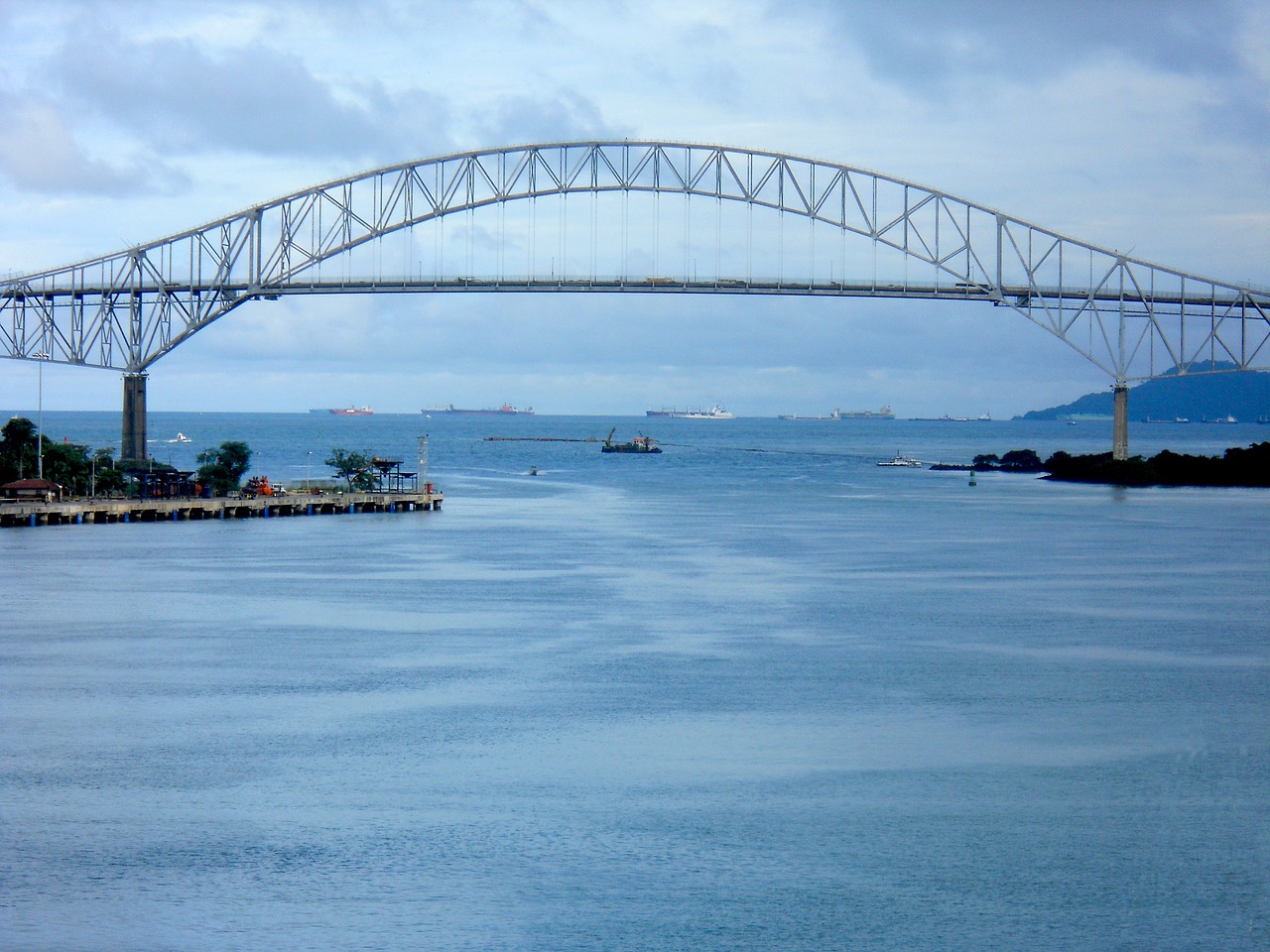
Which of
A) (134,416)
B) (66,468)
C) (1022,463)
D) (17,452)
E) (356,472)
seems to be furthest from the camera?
(1022,463)

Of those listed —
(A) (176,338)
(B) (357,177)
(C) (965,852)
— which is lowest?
(C) (965,852)

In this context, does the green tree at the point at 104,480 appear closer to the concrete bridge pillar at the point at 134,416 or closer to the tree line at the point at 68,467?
the tree line at the point at 68,467

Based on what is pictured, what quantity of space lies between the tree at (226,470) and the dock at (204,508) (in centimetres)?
353

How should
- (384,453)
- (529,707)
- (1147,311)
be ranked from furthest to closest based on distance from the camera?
(384,453)
(1147,311)
(529,707)

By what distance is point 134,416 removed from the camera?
282 feet

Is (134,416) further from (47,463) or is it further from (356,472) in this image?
(47,463)

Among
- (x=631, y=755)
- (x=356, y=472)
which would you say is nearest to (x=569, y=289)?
(x=356, y=472)

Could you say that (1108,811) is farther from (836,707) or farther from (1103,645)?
(1103,645)

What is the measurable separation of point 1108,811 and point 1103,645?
13.0 meters

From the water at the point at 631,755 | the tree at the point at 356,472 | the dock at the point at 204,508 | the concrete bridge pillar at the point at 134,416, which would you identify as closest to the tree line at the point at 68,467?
the dock at the point at 204,508

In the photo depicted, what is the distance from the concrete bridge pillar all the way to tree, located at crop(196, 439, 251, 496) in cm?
759

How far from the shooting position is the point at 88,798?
20.5 metres

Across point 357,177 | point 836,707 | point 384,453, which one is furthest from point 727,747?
point 384,453

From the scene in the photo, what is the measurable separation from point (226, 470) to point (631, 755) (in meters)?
55.1
